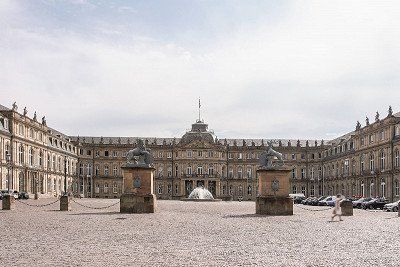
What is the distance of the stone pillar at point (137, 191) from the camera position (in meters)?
34.2

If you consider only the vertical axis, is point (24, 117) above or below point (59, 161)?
above

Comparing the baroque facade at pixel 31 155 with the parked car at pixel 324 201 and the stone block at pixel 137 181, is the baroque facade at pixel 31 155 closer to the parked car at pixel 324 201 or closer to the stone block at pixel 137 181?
the stone block at pixel 137 181

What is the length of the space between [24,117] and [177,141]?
4839 cm

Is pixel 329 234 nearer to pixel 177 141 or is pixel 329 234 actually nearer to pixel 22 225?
pixel 22 225

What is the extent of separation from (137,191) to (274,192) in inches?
342

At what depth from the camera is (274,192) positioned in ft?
115

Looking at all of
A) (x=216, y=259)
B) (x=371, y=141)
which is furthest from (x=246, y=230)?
(x=371, y=141)

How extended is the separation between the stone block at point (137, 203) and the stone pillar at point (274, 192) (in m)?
6.98

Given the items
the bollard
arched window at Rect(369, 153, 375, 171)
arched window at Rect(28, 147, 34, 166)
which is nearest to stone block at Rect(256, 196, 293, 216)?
the bollard

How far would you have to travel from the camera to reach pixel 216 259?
535 inches

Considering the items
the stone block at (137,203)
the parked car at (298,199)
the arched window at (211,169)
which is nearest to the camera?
the stone block at (137,203)

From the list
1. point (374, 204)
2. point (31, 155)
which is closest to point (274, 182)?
point (374, 204)

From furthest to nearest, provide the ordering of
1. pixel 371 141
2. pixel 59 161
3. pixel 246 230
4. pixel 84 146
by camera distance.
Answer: pixel 84 146
pixel 59 161
pixel 371 141
pixel 246 230

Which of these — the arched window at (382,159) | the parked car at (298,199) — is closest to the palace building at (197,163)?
the parked car at (298,199)
